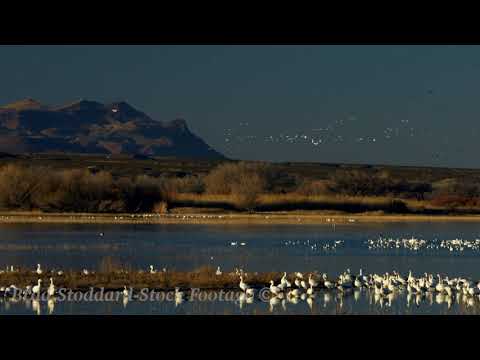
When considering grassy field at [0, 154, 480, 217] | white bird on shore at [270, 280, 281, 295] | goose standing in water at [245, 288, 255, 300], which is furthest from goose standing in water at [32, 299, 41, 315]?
grassy field at [0, 154, 480, 217]

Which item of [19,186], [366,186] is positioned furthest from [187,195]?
[366,186]

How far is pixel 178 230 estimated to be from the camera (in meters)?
36.6

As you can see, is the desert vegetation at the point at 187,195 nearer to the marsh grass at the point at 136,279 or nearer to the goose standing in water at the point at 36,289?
the marsh grass at the point at 136,279

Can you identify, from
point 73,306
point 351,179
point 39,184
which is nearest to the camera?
point 73,306

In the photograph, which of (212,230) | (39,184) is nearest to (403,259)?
(212,230)

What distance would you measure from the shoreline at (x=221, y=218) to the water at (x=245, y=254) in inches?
106

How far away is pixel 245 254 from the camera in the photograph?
2709 cm

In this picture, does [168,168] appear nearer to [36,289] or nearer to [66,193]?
[66,193]

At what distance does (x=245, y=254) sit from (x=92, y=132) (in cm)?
13658

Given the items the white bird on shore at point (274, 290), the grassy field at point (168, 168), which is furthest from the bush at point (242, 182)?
the white bird on shore at point (274, 290)

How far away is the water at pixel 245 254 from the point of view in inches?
680

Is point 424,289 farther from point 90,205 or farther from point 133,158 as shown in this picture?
point 133,158
